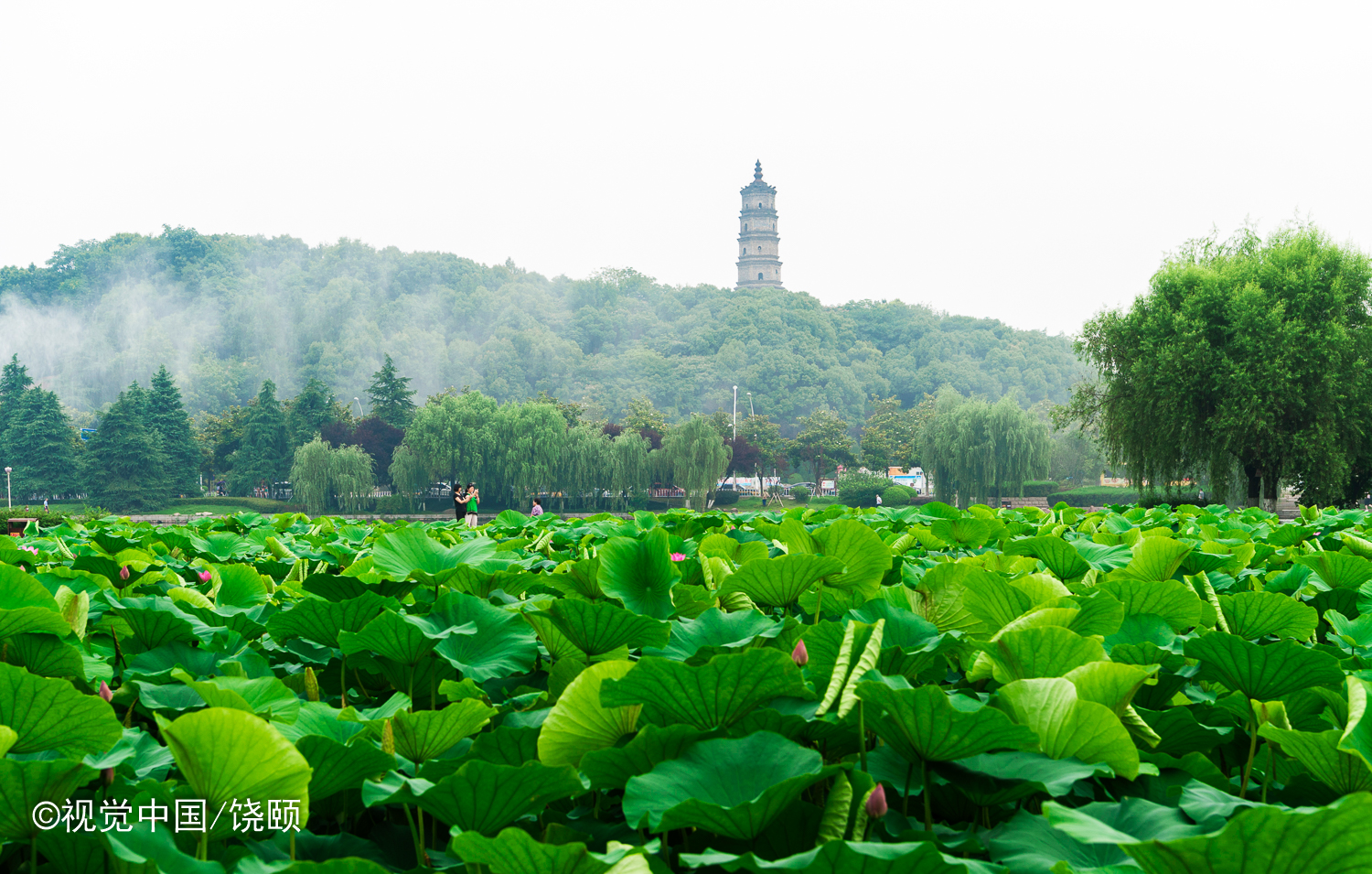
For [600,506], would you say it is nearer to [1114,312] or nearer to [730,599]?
[1114,312]

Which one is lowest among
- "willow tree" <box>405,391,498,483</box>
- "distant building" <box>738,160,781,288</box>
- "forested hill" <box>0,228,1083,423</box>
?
"willow tree" <box>405,391,498,483</box>

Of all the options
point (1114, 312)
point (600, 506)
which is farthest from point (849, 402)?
point (1114, 312)

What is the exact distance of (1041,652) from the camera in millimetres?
1022

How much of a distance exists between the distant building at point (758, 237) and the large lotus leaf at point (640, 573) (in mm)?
122941

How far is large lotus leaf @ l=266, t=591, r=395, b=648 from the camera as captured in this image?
134 cm

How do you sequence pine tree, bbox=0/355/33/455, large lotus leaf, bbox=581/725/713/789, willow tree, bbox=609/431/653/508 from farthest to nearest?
pine tree, bbox=0/355/33/455 < willow tree, bbox=609/431/653/508 < large lotus leaf, bbox=581/725/713/789

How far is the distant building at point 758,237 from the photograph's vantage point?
407 ft

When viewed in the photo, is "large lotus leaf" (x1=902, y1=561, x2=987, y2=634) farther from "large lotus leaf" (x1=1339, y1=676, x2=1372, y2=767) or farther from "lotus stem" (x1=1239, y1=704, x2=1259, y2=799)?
"large lotus leaf" (x1=1339, y1=676, x2=1372, y2=767)

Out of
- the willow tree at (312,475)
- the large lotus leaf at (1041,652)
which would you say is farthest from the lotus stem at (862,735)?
the willow tree at (312,475)

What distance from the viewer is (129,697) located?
1205 mm

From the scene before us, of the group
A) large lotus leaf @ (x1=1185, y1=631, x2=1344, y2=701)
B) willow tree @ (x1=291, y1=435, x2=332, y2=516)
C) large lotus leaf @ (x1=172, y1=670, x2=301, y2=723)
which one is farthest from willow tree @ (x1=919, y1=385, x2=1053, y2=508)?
large lotus leaf @ (x1=172, y1=670, x2=301, y2=723)

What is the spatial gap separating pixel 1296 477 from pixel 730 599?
72.5 ft

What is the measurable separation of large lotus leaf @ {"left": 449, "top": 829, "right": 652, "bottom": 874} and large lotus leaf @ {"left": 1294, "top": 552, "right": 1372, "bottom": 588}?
1.83 metres

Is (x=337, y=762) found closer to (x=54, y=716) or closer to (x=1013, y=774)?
(x=54, y=716)
